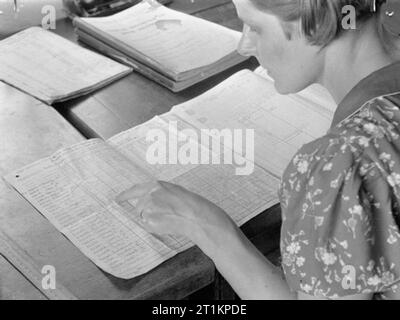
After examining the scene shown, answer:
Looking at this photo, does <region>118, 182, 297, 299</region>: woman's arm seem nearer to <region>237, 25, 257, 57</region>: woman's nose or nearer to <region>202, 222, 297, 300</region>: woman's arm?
<region>202, 222, 297, 300</region>: woman's arm

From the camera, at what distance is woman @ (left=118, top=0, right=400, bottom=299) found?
2.74 ft

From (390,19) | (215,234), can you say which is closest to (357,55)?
(390,19)

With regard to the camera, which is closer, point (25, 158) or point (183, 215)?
point (183, 215)

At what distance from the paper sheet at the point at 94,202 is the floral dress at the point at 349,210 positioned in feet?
0.76

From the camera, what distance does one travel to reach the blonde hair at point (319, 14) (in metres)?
0.91

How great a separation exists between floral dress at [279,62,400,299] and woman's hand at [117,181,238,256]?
0.13m

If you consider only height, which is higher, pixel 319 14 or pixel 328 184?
pixel 319 14

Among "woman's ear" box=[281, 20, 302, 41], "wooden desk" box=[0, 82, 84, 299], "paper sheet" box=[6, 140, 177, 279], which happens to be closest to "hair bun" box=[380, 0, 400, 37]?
"woman's ear" box=[281, 20, 302, 41]

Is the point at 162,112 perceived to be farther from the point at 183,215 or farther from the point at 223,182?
the point at 183,215

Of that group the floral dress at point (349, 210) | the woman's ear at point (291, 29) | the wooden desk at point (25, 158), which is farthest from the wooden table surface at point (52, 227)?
the woman's ear at point (291, 29)

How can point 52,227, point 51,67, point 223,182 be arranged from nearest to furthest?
point 52,227 < point 223,182 < point 51,67

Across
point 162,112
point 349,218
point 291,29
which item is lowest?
point 162,112

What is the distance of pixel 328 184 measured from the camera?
2.75ft

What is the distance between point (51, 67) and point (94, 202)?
0.51 m
